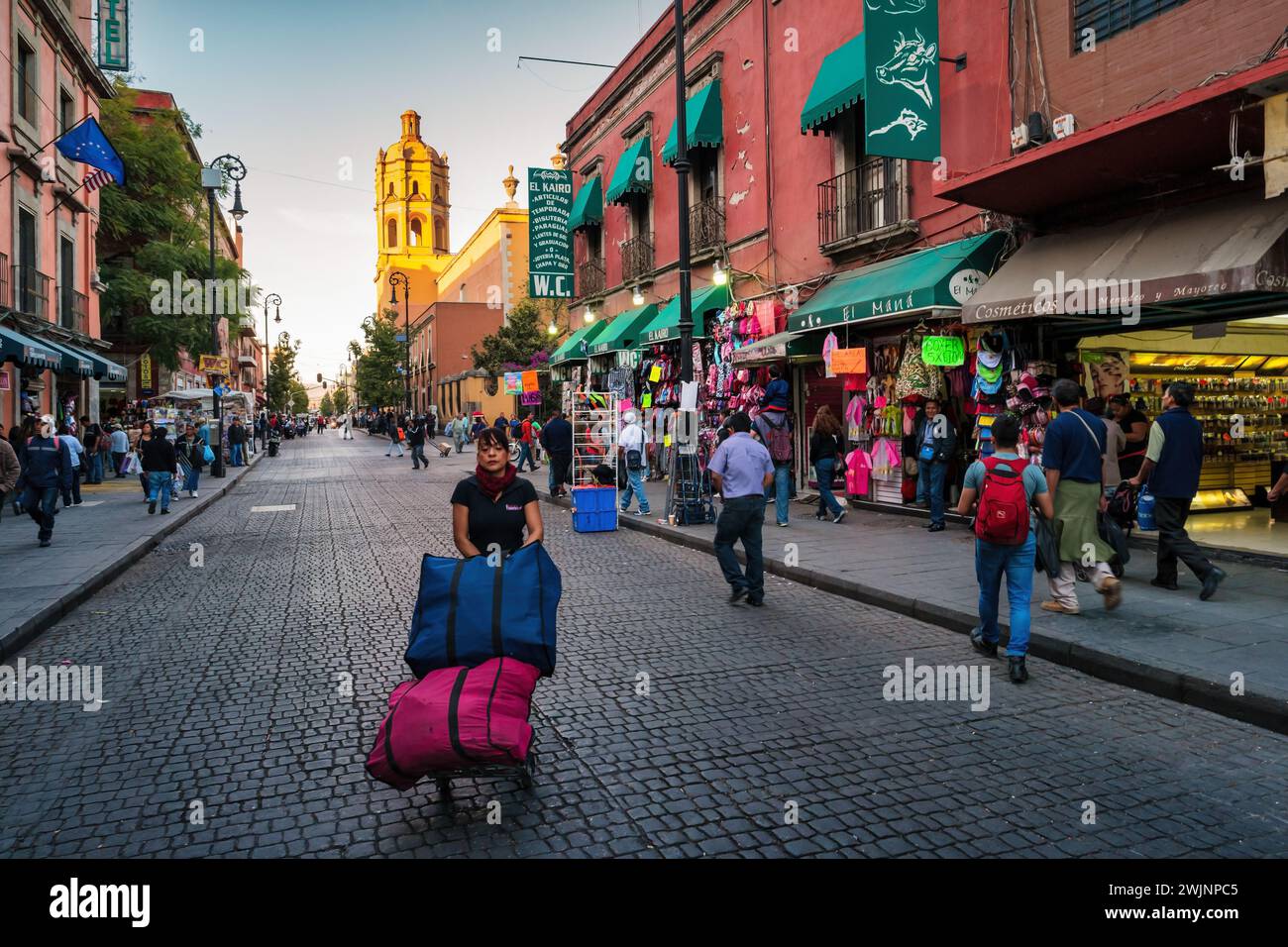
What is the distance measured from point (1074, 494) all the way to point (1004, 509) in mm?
1763

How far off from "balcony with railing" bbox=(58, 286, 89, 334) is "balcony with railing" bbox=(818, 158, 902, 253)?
21.3m

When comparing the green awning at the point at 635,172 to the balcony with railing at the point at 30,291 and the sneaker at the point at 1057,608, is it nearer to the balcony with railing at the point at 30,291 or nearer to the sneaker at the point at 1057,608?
the balcony with railing at the point at 30,291

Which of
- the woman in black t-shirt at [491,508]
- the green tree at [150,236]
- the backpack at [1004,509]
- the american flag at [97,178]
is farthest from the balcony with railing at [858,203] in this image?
the green tree at [150,236]

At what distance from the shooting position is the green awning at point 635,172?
70.0 ft

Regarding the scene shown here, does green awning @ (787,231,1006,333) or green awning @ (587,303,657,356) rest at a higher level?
green awning @ (587,303,657,356)

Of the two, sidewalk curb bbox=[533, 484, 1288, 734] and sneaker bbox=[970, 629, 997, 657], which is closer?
sidewalk curb bbox=[533, 484, 1288, 734]

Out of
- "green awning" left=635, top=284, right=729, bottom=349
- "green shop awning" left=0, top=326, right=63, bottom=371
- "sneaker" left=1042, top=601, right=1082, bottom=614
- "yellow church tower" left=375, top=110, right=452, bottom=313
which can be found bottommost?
"sneaker" left=1042, top=601, right=1082, bottom=614

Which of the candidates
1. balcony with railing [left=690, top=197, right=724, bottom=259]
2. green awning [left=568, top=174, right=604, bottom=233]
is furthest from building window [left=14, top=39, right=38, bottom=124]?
balcony with railing [left=690, top=197, right=724, bottom=259]

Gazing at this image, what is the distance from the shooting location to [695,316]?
1875 centimetres

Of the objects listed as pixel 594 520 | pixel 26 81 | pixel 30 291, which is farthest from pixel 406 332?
pixel 594 520

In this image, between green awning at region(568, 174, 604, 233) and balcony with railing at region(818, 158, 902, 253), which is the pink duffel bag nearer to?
balcony with railing at region(818, 158, 902, 253)

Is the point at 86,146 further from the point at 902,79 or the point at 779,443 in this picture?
the point at 902,79

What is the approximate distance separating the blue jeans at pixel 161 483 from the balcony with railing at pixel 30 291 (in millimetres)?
7998

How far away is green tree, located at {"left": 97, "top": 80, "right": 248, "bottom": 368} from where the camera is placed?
33.7 m
